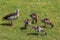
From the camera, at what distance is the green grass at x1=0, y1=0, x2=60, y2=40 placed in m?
17.7

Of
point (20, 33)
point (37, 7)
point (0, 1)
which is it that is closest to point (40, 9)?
point (37, 7)

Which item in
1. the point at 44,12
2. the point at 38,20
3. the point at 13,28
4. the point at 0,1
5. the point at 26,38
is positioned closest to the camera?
the point at 26,38

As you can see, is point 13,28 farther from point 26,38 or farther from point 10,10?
point 10,10

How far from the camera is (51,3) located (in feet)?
80.4

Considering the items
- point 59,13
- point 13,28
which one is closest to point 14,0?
point 59,13

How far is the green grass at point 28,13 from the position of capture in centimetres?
1770

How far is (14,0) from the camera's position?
979 inches

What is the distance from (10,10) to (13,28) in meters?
3.78

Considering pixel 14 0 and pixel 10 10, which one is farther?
pixel 14 0

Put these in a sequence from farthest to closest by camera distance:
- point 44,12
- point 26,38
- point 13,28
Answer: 1. point 44,12
2. point 13,28
3. point 26,38

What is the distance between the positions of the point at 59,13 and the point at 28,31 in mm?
4784

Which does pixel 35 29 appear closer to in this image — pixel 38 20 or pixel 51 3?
pixel 38 20

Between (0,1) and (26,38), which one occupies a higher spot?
(0,1)

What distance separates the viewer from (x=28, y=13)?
2184cm
